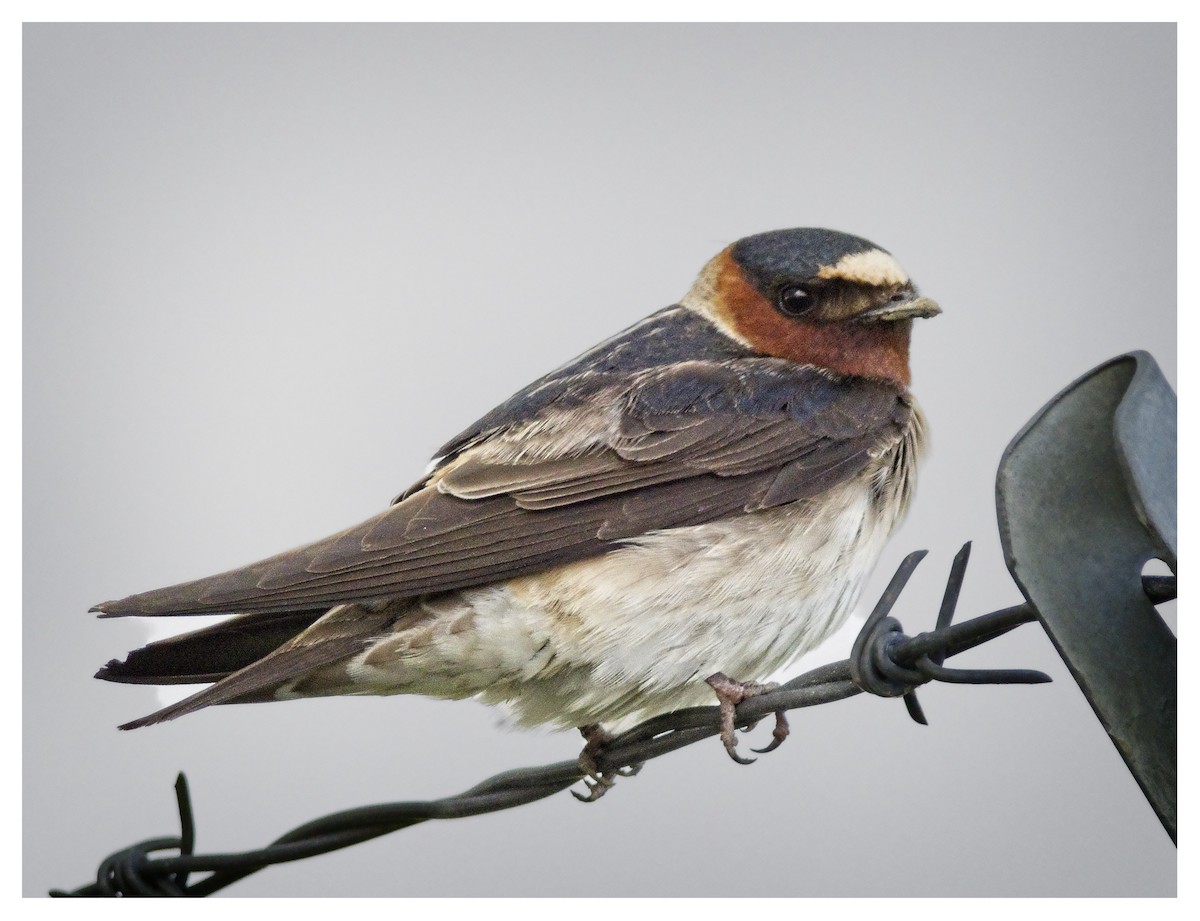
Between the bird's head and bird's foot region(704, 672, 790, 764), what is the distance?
641 mm

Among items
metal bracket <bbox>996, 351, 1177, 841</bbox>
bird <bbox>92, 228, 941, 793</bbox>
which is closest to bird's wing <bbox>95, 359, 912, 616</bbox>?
bird <bbox>92, 228, 941, 793</bbox>

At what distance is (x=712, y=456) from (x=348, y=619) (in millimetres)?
645

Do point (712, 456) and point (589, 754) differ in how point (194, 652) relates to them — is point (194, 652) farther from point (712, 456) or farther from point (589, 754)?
point (712, 456)

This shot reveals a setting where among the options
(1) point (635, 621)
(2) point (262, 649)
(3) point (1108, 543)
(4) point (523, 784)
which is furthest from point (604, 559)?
(3) point (1108, 543)

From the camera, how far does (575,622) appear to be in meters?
2.21

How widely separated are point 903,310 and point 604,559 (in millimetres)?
713

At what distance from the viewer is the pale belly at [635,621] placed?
220cm

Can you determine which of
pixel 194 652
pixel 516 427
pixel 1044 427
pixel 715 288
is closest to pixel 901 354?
pixel 715 288

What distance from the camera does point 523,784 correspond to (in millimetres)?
2006

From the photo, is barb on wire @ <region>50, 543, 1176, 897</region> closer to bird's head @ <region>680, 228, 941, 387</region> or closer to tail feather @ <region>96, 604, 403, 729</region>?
tail feather @ <region>96, 604, 403, 729</region>

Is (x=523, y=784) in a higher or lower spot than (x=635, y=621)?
lower

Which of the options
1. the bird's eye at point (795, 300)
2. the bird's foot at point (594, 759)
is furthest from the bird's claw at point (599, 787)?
the bird's eye at point (795, 300)

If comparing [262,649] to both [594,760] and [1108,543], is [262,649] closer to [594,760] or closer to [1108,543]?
[594,760]

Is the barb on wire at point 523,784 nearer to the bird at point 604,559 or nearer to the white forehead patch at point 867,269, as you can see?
the bird at point 604,559
